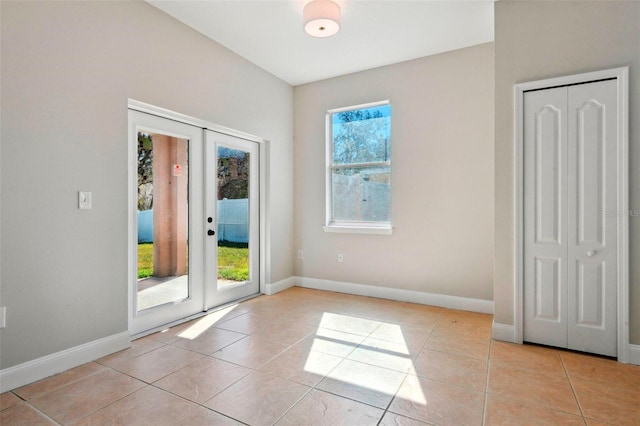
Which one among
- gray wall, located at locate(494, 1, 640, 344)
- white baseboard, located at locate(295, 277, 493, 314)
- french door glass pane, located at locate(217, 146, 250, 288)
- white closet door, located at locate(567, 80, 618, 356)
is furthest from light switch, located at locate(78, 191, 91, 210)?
white closet door, located at locate(567, 80, 618, 356)

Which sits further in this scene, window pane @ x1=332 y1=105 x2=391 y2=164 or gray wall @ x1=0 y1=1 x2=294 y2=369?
window pane @ x1=332 y1=105 x2=391 y2=164

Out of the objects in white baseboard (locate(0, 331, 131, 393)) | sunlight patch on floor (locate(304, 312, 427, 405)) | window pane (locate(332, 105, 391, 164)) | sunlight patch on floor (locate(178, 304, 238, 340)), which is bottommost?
sunlight patch on floor (locate(304, 312, 427, 405))

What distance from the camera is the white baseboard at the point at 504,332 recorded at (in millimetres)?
2852

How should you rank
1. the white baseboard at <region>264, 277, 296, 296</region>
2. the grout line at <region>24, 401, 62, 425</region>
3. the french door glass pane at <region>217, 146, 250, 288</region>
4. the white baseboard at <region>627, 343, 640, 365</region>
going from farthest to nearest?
the white baseboard at <region>264, 277, 296, 296</region>, the french door glass pane at <region>217, 146, 250, 288</region>, the white baseboard at <region>627, 343, 640, 365</region>, the grout line at <region>24, 401, 62, 425</region>

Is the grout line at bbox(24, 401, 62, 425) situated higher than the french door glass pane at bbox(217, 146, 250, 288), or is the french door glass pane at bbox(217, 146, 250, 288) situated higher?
the french door glass pane at bbox(217, 146, 250, 288)

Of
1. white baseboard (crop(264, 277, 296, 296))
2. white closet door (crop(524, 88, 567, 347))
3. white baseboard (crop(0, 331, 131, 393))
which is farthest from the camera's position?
white baseboard (crop(264, 277, 296, 296))

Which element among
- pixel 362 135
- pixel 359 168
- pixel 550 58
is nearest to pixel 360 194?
pixel 359 168

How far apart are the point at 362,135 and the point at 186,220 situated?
2452 mm

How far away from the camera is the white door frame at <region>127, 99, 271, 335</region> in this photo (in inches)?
113

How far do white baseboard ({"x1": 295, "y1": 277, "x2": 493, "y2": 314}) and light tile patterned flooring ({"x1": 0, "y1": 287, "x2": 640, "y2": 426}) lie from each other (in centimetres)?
48

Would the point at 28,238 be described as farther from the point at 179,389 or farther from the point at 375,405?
the point at 375,405

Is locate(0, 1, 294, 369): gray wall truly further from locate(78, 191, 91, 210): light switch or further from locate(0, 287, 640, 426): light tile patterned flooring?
locate(0, 287, 640, 426): light tile patterned flooring

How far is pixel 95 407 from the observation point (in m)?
1.92

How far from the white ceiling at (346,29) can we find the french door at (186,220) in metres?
1.01
